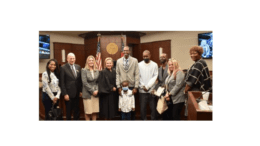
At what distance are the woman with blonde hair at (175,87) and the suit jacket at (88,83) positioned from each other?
4.05 ft

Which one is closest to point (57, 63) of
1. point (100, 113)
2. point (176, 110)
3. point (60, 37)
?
point (60, 37)

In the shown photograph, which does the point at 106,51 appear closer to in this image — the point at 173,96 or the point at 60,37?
the point at 60,37

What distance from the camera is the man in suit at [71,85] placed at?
129 inches

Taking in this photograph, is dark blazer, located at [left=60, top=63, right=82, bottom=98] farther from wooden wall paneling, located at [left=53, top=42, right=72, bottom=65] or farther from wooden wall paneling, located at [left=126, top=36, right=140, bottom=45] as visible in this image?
wooden wall paneling, located at [left=126, top=36, right=140, bottom=45]

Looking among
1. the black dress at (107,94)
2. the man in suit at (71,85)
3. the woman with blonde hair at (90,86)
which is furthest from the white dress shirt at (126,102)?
the man in suit at (71,85)

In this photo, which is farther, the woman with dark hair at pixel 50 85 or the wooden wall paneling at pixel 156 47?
the wooden wall paneling at pixel 156 47

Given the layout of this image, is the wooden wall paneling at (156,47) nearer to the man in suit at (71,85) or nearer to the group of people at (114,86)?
the group of people at (114,86)

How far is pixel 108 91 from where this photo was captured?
10.9 ft

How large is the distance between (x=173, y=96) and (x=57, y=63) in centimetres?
205

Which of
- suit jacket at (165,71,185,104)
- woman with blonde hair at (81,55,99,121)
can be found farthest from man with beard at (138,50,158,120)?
woman with blonde hair at (81,55,99,121)

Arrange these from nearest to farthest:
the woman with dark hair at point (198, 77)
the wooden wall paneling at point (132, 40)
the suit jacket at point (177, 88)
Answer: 1. the woman with dark hair at point (198, 77)
2. the suit jacket at point (177, 88)
3. the wooden wall paneling at point (132, 40)

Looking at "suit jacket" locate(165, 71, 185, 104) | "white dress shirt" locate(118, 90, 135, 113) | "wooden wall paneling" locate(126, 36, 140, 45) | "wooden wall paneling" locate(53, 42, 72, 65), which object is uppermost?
"wooden wall paneling" locate(126, 36, 140, 45)

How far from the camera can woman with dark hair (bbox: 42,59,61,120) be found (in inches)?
125

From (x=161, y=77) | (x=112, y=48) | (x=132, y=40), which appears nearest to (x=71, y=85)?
(x=112, y=48)
